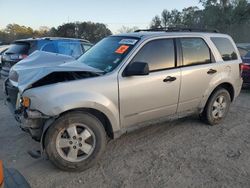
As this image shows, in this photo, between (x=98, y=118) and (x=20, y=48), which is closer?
(x=98, y=118)

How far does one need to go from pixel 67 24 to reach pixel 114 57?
1491 inches

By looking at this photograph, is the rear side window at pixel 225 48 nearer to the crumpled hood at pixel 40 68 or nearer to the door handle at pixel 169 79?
the door handle at pixel 169 79

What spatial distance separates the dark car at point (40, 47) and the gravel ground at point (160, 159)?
13.0 feet

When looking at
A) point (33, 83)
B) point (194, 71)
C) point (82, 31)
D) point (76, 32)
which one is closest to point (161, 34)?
point (194, 71)

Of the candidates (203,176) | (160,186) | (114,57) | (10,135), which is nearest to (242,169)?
(203,176)

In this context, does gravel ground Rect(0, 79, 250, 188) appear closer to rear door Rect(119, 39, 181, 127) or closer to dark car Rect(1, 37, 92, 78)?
rear door Rect(119, 39, 181, 127)

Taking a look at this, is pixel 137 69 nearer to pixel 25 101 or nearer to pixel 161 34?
pixel 161 34

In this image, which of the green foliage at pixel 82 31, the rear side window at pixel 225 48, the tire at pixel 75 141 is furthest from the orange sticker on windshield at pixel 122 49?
the green foliage at pixel 82 31

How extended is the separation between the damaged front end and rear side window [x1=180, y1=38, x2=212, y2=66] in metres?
1.69

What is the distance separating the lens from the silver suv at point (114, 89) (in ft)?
12.9

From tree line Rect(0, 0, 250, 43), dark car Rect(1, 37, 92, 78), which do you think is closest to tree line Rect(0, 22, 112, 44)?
tree line Rect(0, 0, 250, 43)

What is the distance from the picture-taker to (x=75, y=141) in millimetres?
4043

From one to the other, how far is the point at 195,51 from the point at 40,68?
266 cm

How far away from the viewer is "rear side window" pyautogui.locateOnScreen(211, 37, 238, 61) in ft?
19.1
